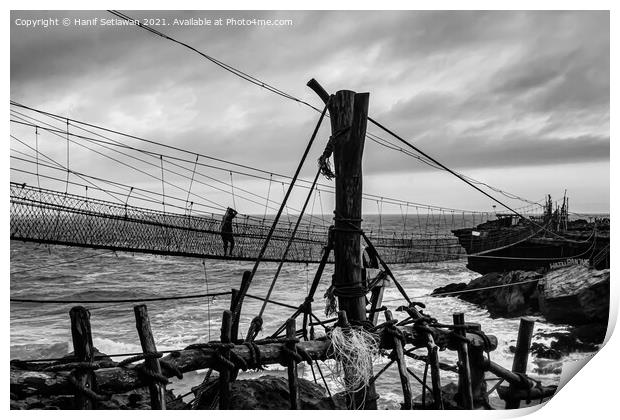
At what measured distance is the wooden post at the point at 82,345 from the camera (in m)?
3.72

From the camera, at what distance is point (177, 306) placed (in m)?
24.3

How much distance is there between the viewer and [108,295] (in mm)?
28328

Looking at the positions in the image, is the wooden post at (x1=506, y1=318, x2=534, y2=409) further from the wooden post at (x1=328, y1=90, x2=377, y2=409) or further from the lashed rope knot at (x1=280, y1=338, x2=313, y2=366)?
the lashed rope knot at (x1=280, y1=338, x2=313, y2=366)

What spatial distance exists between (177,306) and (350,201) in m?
21.6

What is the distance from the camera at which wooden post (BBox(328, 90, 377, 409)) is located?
4980mm

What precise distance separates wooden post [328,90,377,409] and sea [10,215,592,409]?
2.80 ft

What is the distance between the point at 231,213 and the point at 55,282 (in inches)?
983

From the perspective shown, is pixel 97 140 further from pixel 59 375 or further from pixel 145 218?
pixel 59 375

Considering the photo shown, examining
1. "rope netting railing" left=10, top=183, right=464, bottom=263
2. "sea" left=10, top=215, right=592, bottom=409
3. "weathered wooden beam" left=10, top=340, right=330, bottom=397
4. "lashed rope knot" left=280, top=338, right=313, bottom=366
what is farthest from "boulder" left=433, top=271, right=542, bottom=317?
"weathered wooden beam" left=10, top=340, right=330, bottom=397

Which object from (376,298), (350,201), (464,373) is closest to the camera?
(464,373)

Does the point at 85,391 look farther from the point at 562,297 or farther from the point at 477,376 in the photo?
the point at 562,297

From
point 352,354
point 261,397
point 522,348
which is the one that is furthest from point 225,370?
point 522,348

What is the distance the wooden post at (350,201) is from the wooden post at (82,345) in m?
2.60
